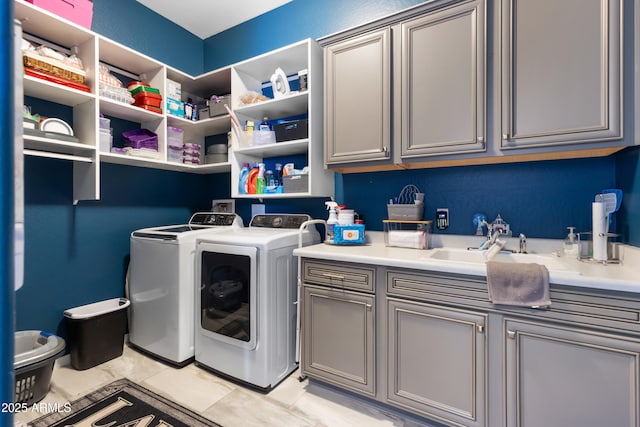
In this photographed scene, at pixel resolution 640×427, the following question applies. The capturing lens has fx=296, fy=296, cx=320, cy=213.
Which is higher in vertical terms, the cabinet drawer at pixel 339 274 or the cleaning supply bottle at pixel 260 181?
the cleaning supply bottle at pixel 260 181

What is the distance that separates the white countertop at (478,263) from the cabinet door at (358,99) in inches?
25.2

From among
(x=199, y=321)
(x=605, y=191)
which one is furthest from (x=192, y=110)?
(x=605, y=191)

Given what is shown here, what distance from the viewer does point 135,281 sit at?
2.42 metres

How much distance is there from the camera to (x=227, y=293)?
2037 mm

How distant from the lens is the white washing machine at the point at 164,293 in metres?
2.15

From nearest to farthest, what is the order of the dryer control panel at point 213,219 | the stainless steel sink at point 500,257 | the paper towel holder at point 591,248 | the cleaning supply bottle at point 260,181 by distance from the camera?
the paper towel holder at point 591,248
the stainless steel sink at point 500,257
the cleaning supply bottle at point 260,181
the dryer control panel at point 213,219

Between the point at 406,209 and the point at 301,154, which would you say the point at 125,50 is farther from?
the point at 406,209

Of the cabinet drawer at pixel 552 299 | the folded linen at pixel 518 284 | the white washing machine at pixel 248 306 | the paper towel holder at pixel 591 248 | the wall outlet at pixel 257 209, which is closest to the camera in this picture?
the cabinet drawer at pixel 552 299

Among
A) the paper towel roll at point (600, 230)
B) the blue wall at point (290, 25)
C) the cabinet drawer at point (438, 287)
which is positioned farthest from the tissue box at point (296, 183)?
the paper towel roll at point (600, 230)

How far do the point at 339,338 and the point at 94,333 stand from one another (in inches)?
71.2

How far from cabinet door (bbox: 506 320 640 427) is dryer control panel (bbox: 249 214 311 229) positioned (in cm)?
156

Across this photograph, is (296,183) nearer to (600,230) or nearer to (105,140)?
(105,140)

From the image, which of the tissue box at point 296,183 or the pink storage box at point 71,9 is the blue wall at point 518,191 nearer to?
the tissue box at point 296,183

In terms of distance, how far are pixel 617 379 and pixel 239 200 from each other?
2.81m
